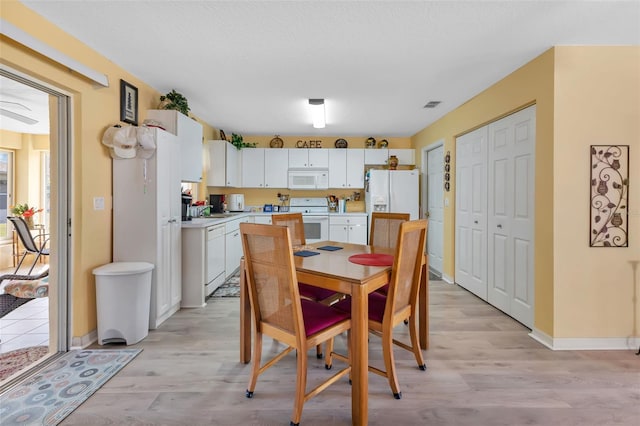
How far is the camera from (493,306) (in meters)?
3.22

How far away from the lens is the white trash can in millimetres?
2357

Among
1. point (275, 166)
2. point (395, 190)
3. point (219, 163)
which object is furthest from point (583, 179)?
point (219, 163)

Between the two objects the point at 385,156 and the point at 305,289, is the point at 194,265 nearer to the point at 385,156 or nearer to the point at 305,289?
the point at 305,289

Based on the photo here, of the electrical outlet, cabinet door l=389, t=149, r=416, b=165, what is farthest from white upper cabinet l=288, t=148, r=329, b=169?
the electrical outlet

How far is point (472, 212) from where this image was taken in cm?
360

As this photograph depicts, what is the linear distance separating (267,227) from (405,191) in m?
4.02

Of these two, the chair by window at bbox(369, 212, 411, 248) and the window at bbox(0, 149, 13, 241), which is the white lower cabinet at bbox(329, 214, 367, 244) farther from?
the window at bbox(0, 149, 13, 241)

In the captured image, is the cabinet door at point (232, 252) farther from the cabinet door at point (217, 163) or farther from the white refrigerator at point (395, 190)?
the white refrigerator at point (395, 190)

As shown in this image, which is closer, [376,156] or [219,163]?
[219,163]

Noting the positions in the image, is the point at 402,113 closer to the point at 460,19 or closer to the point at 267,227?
the point at 460,19

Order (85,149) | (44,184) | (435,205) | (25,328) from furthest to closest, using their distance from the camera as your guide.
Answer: (44,184) → (435,205) → (25,328) → (85,149)

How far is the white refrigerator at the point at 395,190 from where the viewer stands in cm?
514

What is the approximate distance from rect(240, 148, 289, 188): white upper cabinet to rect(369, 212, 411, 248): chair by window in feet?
9.78

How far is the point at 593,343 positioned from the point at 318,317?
Result: 2.27 m
